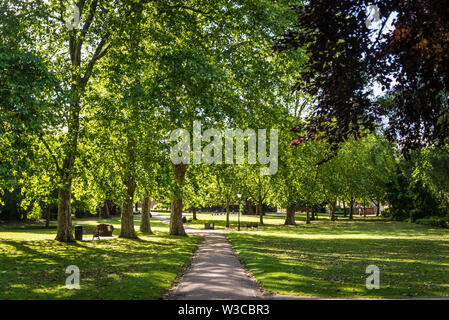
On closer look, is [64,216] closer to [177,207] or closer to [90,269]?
[177,207]

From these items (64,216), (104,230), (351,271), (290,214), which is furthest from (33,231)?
(351,271)

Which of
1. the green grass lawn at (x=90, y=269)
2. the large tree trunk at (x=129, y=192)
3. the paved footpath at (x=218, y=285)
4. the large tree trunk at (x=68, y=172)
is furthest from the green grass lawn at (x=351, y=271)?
the large tree trunk at (x=68, y=172)

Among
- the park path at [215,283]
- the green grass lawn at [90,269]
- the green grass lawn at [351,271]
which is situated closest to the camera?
the park path at [215,283]

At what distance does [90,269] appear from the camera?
13008 millimetres

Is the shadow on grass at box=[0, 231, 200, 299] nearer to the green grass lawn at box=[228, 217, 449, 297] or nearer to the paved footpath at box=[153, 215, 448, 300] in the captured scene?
the paved footpath at box=[153, 215, 448, 300]

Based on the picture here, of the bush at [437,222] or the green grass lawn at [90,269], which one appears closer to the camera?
the green grass lawn at [90,269]

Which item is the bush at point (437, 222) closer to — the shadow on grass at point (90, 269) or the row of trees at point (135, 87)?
the row of trees at point (135, 87)

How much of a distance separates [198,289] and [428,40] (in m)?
7.60

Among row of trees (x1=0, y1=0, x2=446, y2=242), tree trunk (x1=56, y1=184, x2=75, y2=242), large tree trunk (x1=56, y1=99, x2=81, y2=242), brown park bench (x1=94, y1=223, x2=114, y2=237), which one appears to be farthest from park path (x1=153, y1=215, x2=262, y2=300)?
brown park bench (x1=94, y1=223, x2=114, y2=237)

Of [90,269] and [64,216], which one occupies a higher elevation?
[64,216]

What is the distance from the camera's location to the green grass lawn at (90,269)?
924 centimetres

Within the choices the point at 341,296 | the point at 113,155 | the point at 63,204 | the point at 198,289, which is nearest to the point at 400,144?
the point at 341,296

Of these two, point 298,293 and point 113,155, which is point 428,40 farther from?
point 113,155

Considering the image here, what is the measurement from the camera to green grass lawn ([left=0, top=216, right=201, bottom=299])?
9242 millimetres
